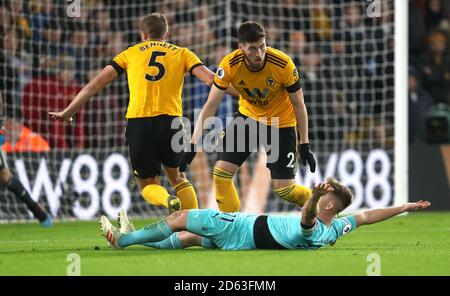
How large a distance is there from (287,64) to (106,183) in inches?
186

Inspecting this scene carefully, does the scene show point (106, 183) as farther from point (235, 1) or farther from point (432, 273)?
point (432, 273)

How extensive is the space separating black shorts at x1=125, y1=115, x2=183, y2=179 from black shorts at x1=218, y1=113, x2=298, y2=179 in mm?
515

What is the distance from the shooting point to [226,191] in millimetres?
9016

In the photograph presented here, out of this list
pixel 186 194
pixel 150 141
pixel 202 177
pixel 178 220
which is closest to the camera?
pixel 178 220

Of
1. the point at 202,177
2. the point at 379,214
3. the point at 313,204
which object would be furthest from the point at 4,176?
the point at 313,204

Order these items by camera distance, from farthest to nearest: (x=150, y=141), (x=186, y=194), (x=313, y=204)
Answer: (x=186, y=194), (x=150, y=141), (x=313, y=204)

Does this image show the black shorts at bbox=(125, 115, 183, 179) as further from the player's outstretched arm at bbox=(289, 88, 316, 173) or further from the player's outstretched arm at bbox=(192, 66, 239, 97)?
the player's outstretched arm at bbox=(289, 88, 316, 173)

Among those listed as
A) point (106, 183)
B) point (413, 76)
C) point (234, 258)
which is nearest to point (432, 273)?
point (234, 258)

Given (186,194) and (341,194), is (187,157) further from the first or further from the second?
(341,194)

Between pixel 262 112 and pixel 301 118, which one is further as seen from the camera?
pixel 262 112

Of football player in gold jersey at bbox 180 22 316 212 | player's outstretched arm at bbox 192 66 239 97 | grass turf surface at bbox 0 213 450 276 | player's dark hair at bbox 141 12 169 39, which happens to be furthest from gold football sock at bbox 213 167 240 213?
player's dark hair at bbox 141 12 169 39

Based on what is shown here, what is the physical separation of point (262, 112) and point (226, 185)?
673 mm

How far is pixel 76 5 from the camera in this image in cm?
1311

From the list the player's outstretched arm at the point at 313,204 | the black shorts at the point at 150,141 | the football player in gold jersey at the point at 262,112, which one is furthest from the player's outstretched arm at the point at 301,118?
Result: the player's outstretched arm at the point at 313,204
